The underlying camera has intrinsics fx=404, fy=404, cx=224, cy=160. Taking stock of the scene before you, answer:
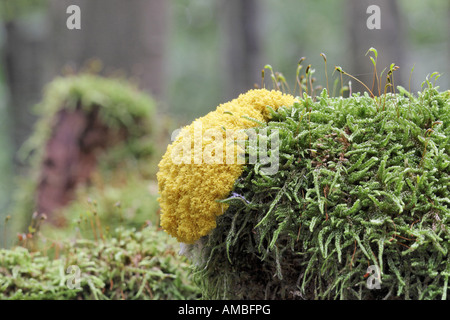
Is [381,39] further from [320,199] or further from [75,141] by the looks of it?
[320,199]

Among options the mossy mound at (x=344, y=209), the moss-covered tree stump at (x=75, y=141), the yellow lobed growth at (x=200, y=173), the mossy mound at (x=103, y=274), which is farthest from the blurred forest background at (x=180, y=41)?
the mossy mound at (x=103, y=274)

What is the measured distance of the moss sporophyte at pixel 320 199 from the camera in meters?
1.52

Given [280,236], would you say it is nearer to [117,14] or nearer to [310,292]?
[310,292]

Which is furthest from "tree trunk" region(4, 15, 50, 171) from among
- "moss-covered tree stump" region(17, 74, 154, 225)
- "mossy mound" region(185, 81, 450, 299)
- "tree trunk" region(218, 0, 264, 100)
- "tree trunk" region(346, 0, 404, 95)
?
"mossy mound" region(185, 81, 450, 299)

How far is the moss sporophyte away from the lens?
152 centimetres

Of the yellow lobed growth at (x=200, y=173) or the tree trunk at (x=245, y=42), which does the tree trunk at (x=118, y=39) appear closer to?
the tree trunk at (x=245, y=42)

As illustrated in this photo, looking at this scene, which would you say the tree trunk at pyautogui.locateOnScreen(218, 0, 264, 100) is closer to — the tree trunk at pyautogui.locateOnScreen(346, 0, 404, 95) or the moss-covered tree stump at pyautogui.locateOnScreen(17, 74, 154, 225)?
the tree trunk at pyautogui.locateOnScreen(346, 0, 404, 95)

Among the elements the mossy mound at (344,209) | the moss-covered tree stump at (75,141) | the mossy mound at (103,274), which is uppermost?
the moss-covered tree stump at (75,141)

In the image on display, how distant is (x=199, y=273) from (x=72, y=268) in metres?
0.89

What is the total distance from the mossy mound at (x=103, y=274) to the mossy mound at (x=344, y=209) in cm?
55

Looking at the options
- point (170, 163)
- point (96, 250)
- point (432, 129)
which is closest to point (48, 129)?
point (96, 250)

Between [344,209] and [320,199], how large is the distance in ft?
0.32
